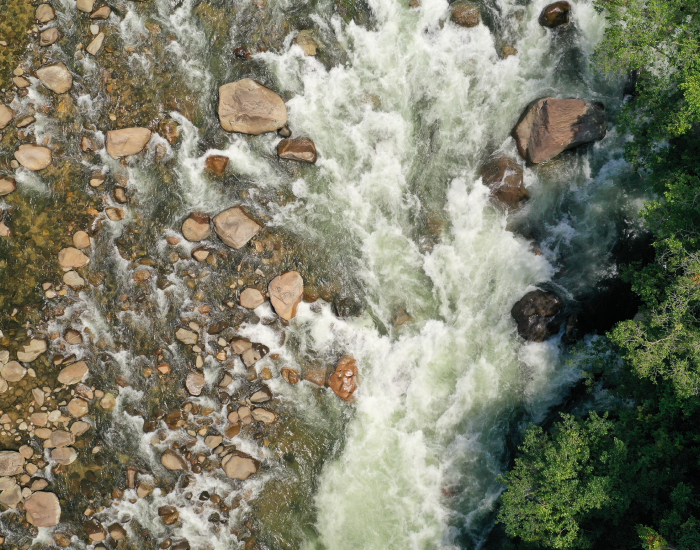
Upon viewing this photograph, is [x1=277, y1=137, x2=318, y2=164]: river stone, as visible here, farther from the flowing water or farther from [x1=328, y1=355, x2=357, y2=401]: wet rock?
[x1=328, y1=355, x2=357, y2=401]: wet rock

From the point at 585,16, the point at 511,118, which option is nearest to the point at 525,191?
the point at 511,118

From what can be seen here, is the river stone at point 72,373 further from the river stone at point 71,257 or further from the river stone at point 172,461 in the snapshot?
the river stone at point 172,461

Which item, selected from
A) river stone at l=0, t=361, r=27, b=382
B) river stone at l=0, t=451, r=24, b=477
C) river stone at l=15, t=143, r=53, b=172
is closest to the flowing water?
river stone at l=15, t=143, r=53, b=172

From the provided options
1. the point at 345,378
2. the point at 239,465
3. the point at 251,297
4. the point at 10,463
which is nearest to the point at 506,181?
the point at 345,378

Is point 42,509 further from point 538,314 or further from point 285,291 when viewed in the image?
point 538,314

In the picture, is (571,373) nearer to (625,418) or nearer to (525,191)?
(625,418)

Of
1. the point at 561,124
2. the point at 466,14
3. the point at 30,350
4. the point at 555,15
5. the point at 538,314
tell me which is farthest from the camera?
the point at 30,350

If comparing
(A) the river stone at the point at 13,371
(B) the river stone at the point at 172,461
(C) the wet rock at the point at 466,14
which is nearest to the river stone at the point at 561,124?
(C) the wet rock at the point at 466,14
